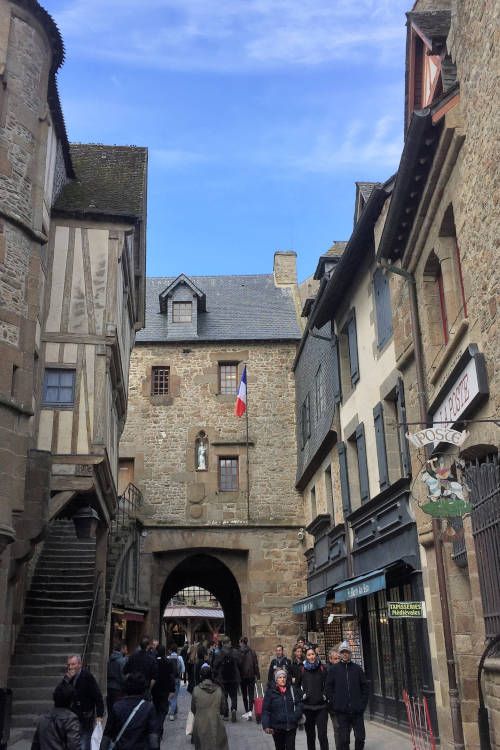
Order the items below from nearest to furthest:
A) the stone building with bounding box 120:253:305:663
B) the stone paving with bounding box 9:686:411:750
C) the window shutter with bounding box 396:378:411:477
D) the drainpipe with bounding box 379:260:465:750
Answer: the drainpipe with bounding box 379:260:465:750 < the stone paving with bounding box 9:686:411:750 < the window shutter with bounding box 396:378:411:477 < the stone building with bounding box 120:253:305:663

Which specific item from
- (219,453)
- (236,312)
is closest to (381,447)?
(219,453)

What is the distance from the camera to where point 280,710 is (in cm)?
746

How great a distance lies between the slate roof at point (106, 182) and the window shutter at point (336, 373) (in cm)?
453

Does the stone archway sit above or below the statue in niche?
below

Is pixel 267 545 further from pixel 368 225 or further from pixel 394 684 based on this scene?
pixel 368 225

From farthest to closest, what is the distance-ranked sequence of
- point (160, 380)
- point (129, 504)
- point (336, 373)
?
point (160, 380) < point (129, 504) < point (336, 373)

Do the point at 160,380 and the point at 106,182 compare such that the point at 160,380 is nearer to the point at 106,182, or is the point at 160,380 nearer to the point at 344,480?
the point at 106,182

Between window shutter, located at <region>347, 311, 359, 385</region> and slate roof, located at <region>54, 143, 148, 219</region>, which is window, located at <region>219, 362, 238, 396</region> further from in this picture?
window shutter, located at <region>347, 311, 359, 385</region>

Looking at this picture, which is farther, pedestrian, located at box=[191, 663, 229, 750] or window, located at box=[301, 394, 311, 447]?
window, located at box=[301, 394, 311, 447]

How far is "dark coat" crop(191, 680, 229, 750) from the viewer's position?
21.8 ft

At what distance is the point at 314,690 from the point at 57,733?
13.0ft

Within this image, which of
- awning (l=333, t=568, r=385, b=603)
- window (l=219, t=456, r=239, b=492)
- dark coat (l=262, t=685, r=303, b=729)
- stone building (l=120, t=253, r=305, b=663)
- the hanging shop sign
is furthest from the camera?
window (l=219, t=456, r=239, b=492)

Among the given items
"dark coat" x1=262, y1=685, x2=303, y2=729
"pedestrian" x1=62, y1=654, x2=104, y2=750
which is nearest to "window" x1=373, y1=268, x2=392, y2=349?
"dark coat" x1=262, y1=685, x2=303, y2=729

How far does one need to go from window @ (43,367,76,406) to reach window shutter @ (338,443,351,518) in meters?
5.18
